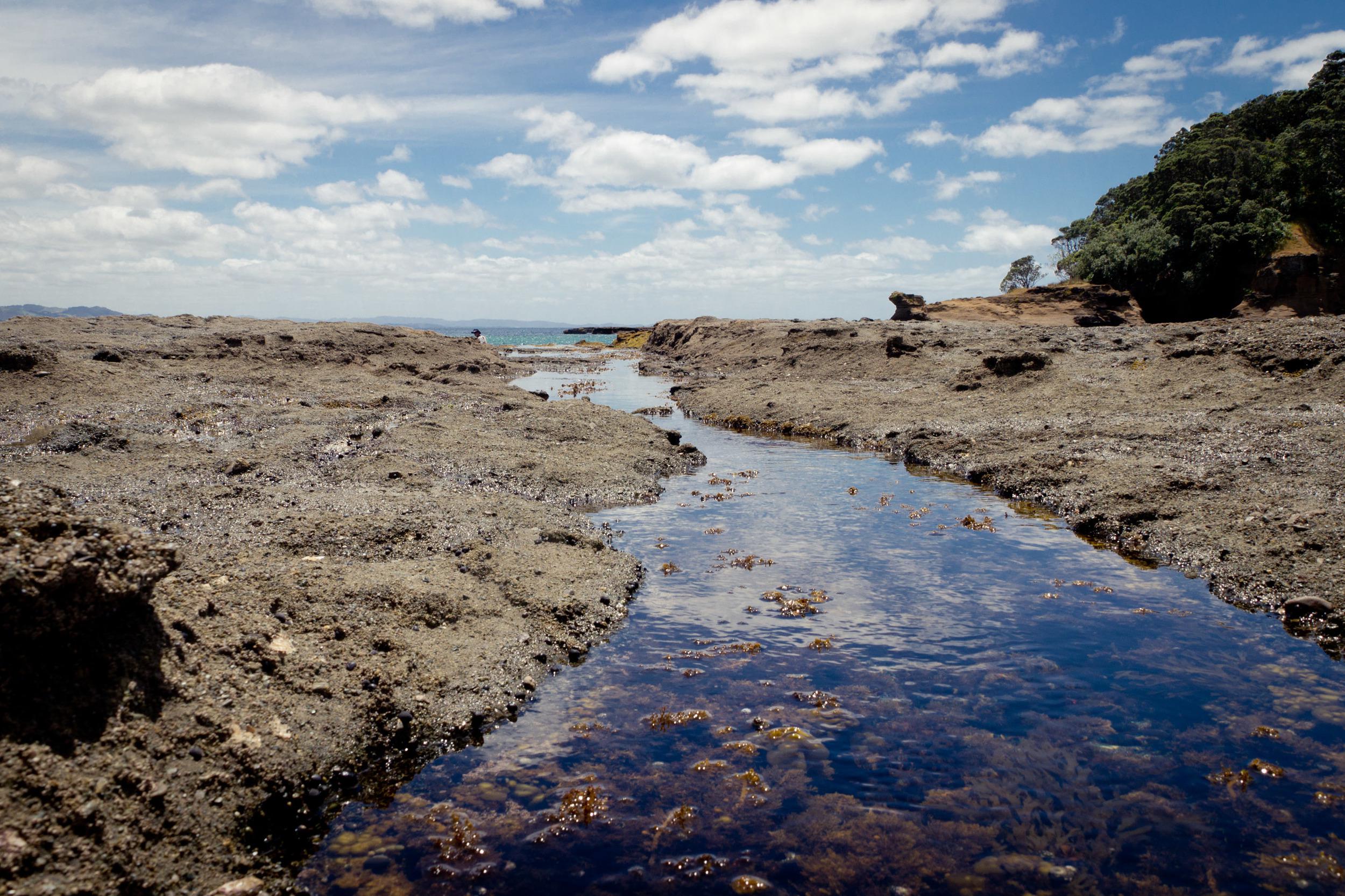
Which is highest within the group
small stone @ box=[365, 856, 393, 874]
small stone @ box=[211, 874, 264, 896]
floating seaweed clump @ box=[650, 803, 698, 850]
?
small stone @ box=[211, 874, 264, 896]

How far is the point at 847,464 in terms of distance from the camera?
21.3 meters

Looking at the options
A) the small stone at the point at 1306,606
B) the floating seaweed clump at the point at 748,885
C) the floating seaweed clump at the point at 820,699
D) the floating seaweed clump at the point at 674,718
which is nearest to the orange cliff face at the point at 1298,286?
the small stone at the point at 1306,606

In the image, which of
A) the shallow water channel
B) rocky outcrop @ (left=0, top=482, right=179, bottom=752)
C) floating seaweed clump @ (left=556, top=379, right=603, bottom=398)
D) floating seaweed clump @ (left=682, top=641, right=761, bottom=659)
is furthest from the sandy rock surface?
floating seaweed clump @ (left=556, top=379, right=603, bottom=398)

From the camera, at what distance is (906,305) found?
174 ft

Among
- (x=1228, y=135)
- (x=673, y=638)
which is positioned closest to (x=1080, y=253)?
(x=1228, y=135)

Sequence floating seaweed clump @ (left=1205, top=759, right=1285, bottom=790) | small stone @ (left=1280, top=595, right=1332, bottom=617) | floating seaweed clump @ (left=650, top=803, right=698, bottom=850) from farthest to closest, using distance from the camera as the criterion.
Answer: small stone @ (left=1280, top=595, right=1332, bottom=617) → floating seaweed clump @ (left=1205, top=759, right=1285, bottom=790) → floating seaweed clump @ (left=650, top=803, right=698, bottom=850)

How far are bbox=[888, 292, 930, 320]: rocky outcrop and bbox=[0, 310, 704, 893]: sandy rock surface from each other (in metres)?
37.9

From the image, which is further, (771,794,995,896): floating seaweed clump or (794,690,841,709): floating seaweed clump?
(794,690,841,709): floating seaweed clump

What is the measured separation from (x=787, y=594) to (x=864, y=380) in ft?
79.5

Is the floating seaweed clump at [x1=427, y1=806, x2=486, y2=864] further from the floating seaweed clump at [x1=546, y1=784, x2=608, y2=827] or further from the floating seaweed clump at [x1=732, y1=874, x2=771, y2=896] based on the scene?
the floating seaweed clump at [x1=732, y1=874, x2=771, y2=896]

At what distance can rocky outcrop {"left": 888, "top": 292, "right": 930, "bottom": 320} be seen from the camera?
52.0 meters

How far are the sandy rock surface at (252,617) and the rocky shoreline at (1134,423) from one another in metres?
9.06

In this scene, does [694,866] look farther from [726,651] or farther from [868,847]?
[726,651]

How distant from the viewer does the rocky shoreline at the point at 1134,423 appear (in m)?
11.7
